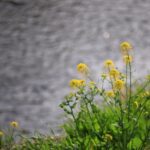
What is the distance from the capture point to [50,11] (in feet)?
26.9

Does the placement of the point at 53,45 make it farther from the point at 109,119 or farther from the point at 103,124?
the point at 103,124

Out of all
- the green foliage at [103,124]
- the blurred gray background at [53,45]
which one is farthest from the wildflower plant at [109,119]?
the blurred gray background at [53,45]

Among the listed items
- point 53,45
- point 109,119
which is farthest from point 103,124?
point 53,45

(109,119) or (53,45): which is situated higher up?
(53,45)

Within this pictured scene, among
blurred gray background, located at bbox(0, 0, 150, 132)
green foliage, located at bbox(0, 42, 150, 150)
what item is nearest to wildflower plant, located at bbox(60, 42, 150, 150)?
green foliage, located at bbox(0, 42, 150, 150)

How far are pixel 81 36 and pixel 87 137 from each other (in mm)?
3911

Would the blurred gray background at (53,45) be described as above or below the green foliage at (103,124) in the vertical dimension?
above

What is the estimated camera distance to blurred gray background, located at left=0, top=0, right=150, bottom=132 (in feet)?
18.0

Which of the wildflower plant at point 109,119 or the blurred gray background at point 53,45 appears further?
the blurred gray background at point 53,45

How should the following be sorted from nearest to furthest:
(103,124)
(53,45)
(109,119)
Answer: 1. (103,124)
2. (109,119)
3. (53,45)

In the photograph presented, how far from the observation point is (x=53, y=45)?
22.8 feet

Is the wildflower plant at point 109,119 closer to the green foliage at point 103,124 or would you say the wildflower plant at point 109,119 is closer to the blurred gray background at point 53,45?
the green foliage at point 103,124

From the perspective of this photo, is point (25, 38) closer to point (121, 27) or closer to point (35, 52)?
point (35, 52)

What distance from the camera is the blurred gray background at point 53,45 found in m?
5.48
